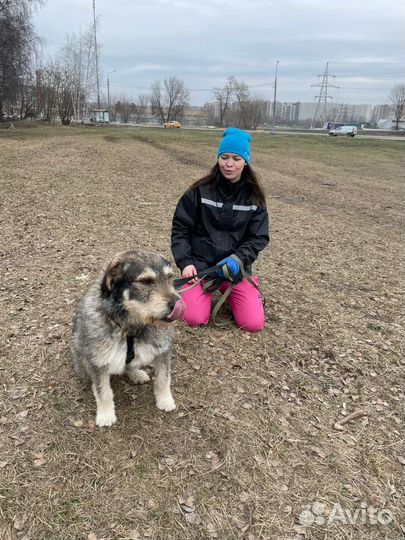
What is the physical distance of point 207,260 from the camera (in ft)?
16.9

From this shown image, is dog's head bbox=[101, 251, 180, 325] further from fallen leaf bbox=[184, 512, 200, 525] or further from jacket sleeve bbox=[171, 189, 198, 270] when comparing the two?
jacket sleeve bbox=[171, 189, 198, 270]

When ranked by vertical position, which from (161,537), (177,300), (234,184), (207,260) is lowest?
(161,537)

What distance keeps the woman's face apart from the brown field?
75.5 inches

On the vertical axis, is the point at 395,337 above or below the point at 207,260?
below

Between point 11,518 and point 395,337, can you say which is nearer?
point 11,518

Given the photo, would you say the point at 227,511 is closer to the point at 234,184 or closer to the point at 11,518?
the point at 11,518

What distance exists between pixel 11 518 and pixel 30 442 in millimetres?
640

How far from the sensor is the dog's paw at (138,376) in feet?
12.9

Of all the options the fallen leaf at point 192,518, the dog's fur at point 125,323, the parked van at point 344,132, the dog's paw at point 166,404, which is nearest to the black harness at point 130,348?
the dog's fur at point 125,323

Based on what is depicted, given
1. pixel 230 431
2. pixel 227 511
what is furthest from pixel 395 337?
pixel 227 511

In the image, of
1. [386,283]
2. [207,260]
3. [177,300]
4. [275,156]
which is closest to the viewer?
[177,300]

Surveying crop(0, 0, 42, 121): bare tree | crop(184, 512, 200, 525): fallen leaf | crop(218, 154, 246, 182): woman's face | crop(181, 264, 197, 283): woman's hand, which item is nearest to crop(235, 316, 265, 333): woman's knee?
crop(181, 264, 197, 283): woman's hand

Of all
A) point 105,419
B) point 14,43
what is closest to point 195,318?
point 105,419

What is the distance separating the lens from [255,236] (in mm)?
5070
